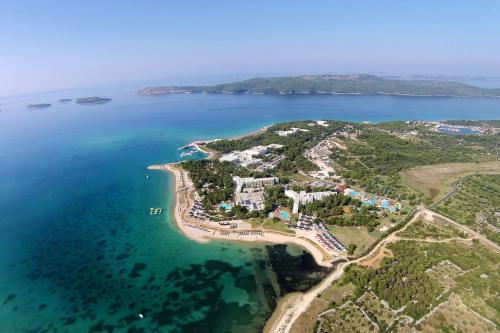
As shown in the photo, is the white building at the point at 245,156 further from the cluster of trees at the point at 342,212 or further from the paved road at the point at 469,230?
the paved road at the point at 469,230

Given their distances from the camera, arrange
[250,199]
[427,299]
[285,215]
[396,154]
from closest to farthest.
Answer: [427,299], [285,215], [250,199], [396,154]

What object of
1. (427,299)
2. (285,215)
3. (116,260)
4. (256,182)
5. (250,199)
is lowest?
(116,260)

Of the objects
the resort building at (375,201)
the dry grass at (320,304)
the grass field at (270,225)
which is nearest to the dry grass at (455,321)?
the dry grass at (320,304)

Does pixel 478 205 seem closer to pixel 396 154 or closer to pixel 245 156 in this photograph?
pixel 396 154

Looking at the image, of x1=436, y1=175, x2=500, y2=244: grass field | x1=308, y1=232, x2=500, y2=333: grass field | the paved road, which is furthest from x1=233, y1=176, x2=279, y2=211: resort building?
x1=436, y1=175, x2=500, y2=244: grass field

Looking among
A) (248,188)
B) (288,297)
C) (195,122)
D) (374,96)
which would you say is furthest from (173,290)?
(374,96)

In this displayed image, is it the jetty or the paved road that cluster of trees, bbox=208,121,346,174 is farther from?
the jetty

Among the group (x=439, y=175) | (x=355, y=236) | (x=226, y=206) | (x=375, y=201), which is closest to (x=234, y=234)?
(x=226, y=206)

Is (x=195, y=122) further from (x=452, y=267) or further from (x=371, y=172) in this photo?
(x=452, y=267)
